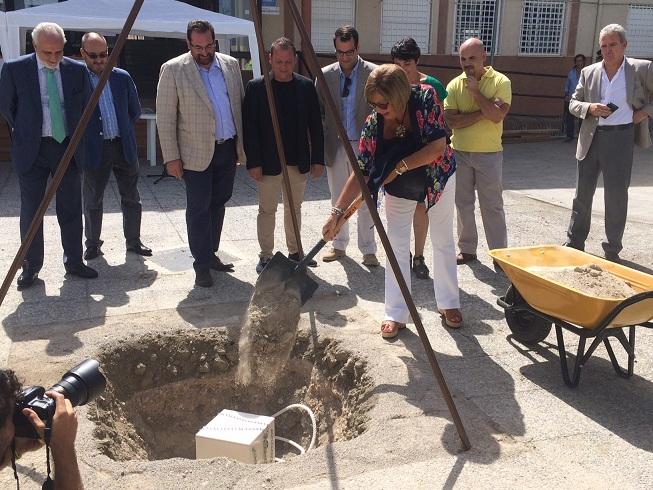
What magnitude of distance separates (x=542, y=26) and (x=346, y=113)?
11.7 meters

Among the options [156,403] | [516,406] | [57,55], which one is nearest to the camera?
[516,406]

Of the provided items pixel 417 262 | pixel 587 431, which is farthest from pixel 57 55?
pixel 587 431

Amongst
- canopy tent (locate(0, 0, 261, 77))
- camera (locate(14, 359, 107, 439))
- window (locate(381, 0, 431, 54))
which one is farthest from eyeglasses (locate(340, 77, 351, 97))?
window (locate(381, 0, 431, 54))

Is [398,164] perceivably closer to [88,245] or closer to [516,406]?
[516,406]

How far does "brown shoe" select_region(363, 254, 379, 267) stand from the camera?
596 centimetres

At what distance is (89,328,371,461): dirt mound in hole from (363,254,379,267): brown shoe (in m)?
1.48

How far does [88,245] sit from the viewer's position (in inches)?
240

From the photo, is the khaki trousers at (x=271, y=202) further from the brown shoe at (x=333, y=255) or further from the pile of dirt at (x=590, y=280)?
the pile of dirt at (x=590, y=280)

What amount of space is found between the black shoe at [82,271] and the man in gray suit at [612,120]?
417cm

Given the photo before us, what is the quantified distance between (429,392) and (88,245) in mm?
3545

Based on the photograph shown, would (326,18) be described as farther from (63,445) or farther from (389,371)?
(63,445)

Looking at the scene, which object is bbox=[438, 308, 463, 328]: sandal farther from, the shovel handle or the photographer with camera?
the photographer with camera

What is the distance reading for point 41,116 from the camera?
16.9 ft

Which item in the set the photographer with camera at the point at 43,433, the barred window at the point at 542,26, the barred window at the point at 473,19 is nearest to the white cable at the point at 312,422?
the photographer with camera at the point at 43,433
